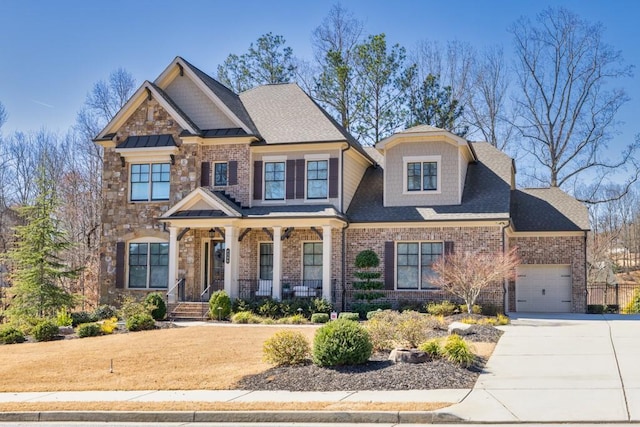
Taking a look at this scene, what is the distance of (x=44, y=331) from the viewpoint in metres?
20.2

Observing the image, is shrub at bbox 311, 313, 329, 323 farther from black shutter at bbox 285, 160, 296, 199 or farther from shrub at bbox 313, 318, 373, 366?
shrub at bbox 313, 318, 373, 366

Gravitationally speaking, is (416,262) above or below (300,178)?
below

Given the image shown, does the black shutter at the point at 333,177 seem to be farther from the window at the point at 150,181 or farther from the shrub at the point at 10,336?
the shrub at the point at 10,336

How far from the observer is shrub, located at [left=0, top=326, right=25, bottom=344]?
20.0m

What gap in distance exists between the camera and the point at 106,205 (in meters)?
29.3

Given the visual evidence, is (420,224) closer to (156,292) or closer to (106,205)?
(156,292)

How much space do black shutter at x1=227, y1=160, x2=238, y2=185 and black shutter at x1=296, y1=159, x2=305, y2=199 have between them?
2.45m

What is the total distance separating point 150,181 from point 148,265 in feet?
11.1

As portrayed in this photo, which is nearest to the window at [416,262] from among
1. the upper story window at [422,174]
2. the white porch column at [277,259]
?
A: the upper story window at [422,174]

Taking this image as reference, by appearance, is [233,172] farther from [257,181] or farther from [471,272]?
[471,272]

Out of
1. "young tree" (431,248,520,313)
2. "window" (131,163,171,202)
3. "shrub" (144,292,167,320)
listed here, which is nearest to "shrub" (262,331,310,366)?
"young tree" (431,248,520,313)

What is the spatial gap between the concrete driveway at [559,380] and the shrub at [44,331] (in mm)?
12583

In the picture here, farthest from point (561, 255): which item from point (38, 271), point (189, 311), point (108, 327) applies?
point (38, 271)

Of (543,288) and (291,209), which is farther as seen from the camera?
(543,288)
